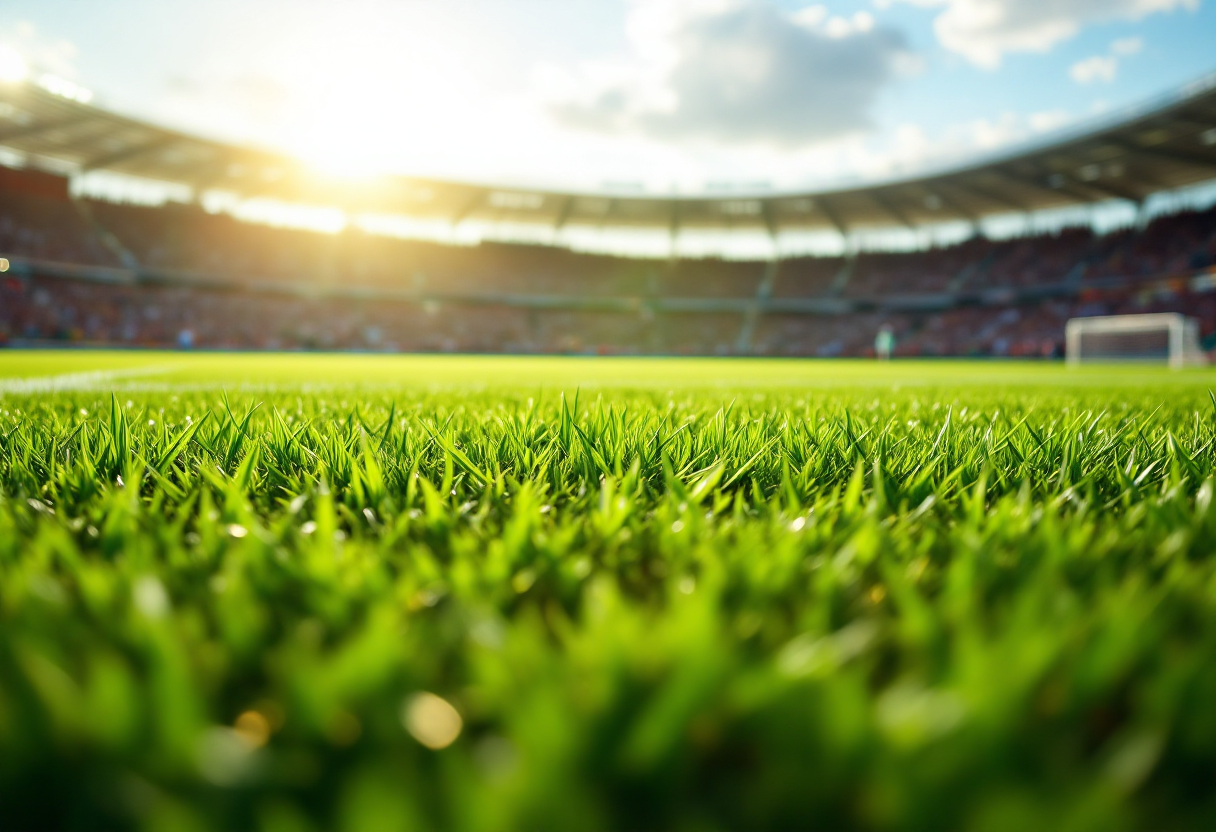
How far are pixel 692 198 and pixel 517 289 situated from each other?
12.2 metres

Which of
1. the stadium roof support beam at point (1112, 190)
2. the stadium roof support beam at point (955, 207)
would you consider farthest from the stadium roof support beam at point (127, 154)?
the stadium roof support beam at point (1112, 190)

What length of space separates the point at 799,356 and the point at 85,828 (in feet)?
135

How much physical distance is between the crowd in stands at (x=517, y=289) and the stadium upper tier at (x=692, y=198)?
2.39 metres

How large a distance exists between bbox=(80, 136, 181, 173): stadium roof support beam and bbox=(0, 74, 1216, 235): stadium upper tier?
53mm

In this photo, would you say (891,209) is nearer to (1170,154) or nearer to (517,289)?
(1170,154)

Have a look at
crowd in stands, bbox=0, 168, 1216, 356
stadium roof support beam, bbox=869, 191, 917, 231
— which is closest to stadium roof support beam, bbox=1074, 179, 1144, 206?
crowd in stands, bbox=0, 168, 1216, 356

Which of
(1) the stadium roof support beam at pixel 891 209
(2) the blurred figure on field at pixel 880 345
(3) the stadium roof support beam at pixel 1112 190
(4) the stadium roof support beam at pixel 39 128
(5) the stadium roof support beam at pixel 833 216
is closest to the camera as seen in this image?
(4) the stadium roof support beam at pixel 39 128

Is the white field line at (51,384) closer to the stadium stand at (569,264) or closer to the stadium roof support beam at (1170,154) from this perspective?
the stadium stand at (569,264)

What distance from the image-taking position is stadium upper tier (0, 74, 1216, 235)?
28.2 meters

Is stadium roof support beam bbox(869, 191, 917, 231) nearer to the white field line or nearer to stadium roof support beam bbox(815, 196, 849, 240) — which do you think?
stadium roof support beam bbox(815, 196, 849, 240)

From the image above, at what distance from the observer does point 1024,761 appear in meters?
0.37

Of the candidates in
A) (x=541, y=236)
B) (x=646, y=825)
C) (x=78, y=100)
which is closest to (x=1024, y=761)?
(x=646, y=825)

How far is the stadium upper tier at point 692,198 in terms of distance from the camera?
92.7 ft

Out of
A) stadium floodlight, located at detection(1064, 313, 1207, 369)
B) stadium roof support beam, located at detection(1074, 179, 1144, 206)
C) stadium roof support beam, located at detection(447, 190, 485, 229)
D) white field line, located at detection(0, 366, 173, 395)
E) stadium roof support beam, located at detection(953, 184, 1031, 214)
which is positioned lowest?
white field line, located at detection(0, 366, 173, 395)
